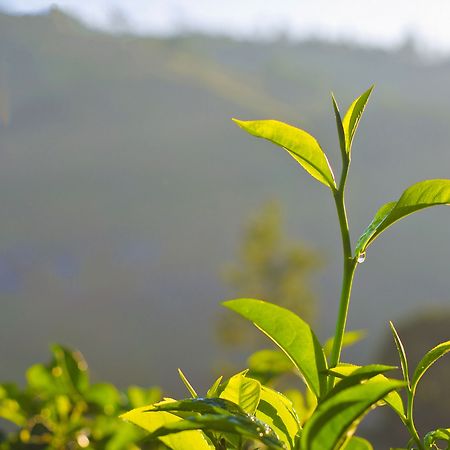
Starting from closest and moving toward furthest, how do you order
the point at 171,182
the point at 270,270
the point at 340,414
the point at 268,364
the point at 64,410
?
the point at 340,414
the point at 268,364
the point at 64,410
the point at 270,270
the point at 171,182

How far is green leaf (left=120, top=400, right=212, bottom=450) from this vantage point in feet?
0.80

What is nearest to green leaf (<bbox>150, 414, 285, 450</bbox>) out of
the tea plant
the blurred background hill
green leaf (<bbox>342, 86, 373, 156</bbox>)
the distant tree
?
the tea plant

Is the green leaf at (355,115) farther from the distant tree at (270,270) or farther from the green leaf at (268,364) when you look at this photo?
the distant tree at (270,270)

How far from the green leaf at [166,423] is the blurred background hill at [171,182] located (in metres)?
4.82

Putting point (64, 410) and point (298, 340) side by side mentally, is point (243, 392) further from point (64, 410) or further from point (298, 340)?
point (64, 410)

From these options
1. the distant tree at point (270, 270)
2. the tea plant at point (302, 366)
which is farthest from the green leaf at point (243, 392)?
the distant tree at point (270, 270)

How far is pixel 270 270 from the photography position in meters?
4.04

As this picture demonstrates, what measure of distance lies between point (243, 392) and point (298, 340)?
0.10 feet

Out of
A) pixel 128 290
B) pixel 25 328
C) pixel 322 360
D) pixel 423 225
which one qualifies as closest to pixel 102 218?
pixel 128 290

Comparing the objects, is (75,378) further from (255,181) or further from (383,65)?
(383,65)

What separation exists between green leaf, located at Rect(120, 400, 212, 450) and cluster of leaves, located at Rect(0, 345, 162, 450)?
1.16ft

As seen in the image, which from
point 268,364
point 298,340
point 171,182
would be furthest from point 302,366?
point 171,182

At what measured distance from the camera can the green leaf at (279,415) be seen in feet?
0.88

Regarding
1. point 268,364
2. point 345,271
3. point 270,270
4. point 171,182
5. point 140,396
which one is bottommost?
point 270,270
